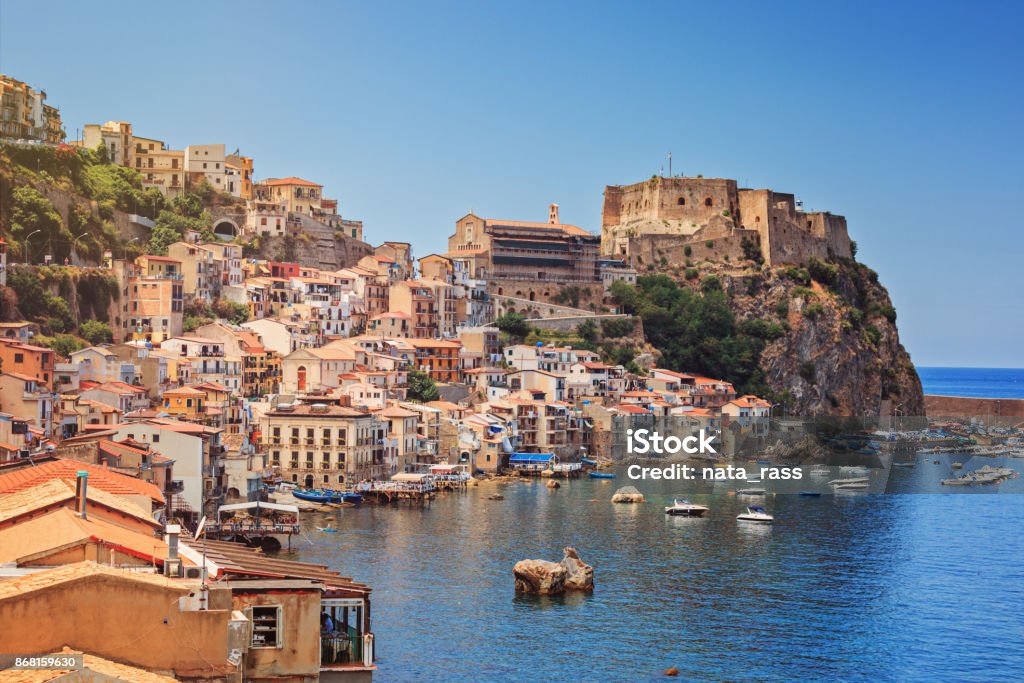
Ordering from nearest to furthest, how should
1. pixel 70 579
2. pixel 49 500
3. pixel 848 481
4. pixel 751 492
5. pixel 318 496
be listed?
pixel 70 579 → pixel 49 500 → pixel 318 496 → pixel 751 492 → pixel 848 481

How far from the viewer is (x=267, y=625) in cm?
1795

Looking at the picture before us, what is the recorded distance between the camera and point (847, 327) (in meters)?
106

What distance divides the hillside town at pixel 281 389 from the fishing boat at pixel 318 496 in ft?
0.85

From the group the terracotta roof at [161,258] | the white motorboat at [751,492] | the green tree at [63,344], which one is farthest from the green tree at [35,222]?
the white motorboat at [751,492]

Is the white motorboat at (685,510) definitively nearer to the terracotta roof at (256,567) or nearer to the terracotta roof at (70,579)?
the terracotta roof at (256,567)

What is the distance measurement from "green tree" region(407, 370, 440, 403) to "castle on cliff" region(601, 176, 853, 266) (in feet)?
116

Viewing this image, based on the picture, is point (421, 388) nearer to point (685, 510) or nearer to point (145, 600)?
point (685, 510)

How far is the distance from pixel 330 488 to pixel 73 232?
2766 centimetres

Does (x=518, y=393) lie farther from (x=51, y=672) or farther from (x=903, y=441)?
(x=51, y=672)

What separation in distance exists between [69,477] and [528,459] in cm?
5014

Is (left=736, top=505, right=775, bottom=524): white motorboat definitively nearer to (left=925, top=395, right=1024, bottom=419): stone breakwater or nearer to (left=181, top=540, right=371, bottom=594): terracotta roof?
(left=181, top=540, right=371, bottom=594): terracotta roof

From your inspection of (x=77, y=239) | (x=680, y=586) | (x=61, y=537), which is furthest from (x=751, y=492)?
(x=61, y=537)

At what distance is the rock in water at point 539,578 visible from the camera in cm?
3894

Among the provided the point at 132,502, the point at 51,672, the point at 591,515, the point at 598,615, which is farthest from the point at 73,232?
the point at 51,672
